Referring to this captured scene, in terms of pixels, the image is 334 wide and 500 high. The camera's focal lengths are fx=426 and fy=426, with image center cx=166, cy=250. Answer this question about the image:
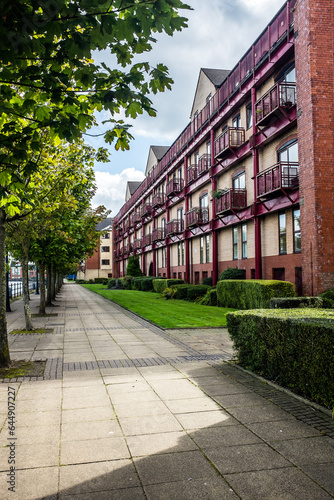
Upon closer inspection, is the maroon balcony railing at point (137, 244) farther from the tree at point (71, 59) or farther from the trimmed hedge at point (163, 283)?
the tree at point (71, 59)

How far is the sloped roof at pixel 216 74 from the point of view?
29.7 m

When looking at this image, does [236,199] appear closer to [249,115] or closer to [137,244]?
[249,115]

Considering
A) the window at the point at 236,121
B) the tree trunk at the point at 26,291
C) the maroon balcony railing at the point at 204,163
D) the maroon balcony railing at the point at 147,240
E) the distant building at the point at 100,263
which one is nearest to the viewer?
the tree trunk at the point at 26,291

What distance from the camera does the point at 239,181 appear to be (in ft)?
78.3

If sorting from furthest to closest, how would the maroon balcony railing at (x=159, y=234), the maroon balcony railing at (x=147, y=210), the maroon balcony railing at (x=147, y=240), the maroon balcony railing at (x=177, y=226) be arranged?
the maroon balcony railing at (x=147, y=210)
the maroon balcony railing at (x=147, y=240)
the maroon balcony railing at (x=159, y=234)
the maroon balcony railing at (x=177, y=226)

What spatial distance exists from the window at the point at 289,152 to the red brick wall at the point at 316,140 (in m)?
1.32

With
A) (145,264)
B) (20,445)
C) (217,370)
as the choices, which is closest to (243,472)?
(20,445)

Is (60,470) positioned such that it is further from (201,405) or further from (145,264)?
(145,264)

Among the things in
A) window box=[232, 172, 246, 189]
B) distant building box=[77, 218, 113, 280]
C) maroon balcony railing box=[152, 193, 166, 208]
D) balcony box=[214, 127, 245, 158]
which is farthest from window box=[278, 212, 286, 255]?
distant building box=[77, 218, 113, 280]

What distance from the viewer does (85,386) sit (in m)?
6.36

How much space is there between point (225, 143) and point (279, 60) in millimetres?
5982

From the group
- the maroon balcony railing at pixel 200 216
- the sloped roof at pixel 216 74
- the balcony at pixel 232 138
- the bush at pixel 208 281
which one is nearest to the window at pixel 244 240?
the balcony at pixel 232 138

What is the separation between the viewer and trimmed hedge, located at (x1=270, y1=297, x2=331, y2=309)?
9742 mm

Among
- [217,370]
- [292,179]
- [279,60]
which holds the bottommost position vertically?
[217,370]
